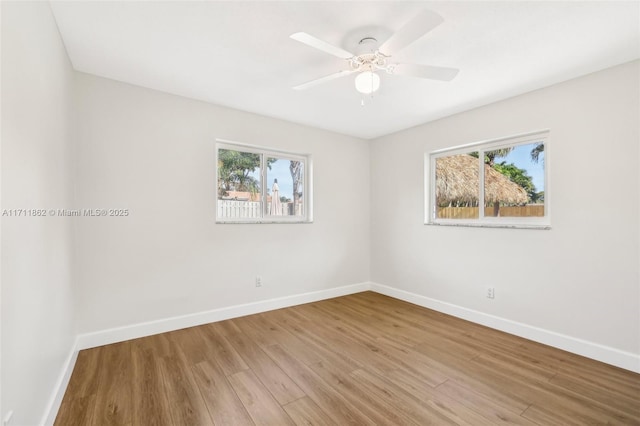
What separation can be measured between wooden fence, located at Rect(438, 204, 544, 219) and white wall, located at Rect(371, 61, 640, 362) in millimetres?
166

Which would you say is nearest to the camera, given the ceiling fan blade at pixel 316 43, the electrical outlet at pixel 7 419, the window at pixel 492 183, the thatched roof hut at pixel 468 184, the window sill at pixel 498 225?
the electrical outlet at pixel 7 419

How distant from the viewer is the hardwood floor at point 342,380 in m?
1.66

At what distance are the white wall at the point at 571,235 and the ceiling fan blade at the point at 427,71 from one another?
1.43m

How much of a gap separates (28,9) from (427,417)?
2965 mm

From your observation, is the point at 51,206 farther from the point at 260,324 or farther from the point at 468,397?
the point at 468,397

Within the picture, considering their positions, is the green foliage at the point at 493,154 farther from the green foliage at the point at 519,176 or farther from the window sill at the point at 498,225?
the window sill at the point at 498,225

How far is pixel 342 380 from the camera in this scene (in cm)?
201

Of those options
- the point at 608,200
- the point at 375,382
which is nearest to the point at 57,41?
the point at 375,382

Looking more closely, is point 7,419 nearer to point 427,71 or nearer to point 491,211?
point 427,71

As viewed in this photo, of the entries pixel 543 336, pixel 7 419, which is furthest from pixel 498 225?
pixel 7 419

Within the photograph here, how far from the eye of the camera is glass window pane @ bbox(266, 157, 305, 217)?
3643mm

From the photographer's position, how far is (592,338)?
91.7 inches

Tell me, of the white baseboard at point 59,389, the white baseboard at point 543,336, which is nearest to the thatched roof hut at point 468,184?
the white baseboard at point 543,336

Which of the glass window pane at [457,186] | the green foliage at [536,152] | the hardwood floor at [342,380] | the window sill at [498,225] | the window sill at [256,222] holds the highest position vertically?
the green foliage at [536,152]
